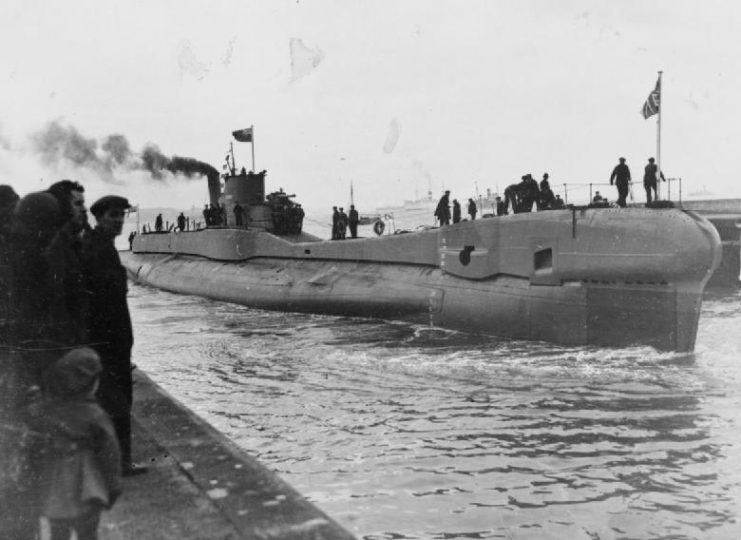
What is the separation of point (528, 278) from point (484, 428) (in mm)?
6145

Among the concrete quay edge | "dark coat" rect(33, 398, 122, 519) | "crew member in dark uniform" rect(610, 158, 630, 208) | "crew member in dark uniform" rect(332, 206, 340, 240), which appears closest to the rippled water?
the concrete quay edge

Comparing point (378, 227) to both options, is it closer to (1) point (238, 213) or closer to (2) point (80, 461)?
(1) point (238, 213)

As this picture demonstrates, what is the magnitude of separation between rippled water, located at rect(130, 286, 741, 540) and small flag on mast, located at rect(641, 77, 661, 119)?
5.90m

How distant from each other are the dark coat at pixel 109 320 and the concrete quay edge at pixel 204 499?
1.65ft

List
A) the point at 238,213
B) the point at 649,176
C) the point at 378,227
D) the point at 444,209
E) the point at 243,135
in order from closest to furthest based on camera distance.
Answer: the point at 649,176 < the point at 444,209 < the point at 378,227 < the point at 238,213 < the point at 243,135

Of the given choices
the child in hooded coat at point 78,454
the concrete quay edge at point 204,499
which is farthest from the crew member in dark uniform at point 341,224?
the child in hooded coat at point 78,454

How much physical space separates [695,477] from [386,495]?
2999mm

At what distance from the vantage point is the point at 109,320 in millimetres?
4379

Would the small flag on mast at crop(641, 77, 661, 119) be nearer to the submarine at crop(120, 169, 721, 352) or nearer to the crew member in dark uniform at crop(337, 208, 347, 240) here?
the submarine at crop(120, 169, 721, 352)

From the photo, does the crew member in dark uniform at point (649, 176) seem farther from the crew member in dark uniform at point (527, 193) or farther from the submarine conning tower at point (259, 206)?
the submarine conning tower at point (259, 206)

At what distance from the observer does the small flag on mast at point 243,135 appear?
28609 mm

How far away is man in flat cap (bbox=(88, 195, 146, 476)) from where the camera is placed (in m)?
4.33

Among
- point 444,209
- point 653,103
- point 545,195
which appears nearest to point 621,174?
point 545,195

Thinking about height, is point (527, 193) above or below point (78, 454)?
above
